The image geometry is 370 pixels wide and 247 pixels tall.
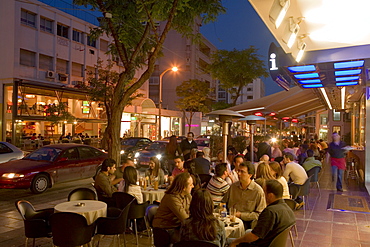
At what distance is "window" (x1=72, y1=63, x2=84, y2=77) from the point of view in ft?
100

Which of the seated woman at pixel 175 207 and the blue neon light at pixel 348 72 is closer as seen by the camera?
the seated woman at pixel 175 207

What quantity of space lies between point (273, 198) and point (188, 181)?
1.20 m

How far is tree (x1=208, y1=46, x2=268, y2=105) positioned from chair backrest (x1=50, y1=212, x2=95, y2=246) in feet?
65.4

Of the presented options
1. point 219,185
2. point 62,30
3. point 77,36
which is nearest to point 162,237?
point 219,185

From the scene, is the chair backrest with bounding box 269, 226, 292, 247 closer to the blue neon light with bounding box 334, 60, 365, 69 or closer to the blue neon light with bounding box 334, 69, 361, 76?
the blue neon light with bounding box 334, 60, 365, 69

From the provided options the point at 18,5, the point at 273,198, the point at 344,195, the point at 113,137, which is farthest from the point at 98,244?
the point at 18,5

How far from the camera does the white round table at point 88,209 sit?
511 centimetres

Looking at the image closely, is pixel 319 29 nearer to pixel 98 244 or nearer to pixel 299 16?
pixel 299 16

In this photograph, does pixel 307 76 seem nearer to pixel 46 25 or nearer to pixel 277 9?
pixel 277 9

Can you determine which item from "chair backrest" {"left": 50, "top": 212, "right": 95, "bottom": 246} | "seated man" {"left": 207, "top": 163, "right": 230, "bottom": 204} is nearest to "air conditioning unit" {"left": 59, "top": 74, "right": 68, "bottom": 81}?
"seated man" {"left": 207, "top": 163, "right": 230, "bottom": 204}

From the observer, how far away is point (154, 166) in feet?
26.6

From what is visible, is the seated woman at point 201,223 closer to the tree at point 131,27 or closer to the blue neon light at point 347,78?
the tree at point 131,27

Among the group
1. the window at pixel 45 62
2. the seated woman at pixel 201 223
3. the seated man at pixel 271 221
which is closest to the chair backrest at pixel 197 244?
the seated woman at pixel 201 223

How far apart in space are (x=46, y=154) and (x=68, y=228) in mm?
7641
